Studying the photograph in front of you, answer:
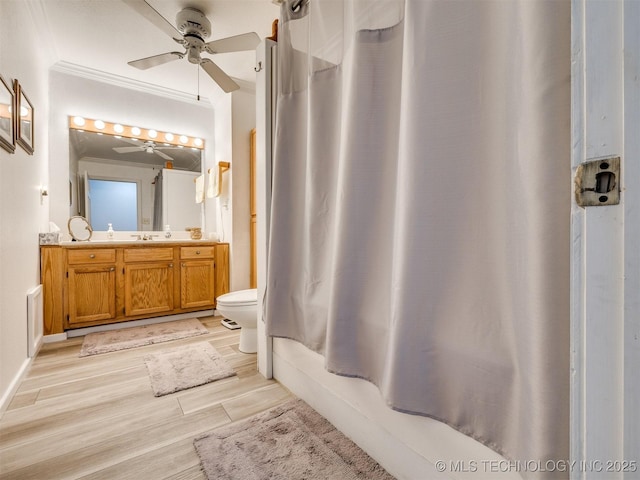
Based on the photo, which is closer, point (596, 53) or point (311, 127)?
point (596, 53)

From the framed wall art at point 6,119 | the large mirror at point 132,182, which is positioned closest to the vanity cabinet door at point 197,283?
the large mirror at point 132,182

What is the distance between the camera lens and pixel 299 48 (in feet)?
4.86

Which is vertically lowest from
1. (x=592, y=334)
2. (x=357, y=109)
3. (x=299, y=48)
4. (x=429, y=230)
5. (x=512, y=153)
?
(x=592, y=334)

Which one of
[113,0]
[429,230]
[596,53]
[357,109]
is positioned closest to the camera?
[596,53]

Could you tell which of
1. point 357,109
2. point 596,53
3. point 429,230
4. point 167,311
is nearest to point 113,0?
point 357,109

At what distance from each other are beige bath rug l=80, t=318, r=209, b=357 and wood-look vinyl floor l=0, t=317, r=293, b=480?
166 mm

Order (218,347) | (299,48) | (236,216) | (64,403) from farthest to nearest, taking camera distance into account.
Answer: (236,216)
(218,347)
(64,403)
(299,48)

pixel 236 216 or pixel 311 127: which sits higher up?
pixel 311 127

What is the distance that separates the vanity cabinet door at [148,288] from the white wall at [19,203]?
648 mm

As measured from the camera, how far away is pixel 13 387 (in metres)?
1.68

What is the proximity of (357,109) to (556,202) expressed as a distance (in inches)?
26.7

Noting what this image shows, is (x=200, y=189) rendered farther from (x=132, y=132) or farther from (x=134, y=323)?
(x=134, y=323)

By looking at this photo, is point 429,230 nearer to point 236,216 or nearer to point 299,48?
point 299,48

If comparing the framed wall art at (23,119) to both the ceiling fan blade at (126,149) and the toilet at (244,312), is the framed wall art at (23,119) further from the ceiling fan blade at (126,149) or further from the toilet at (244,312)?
the toilet at (244,312)
